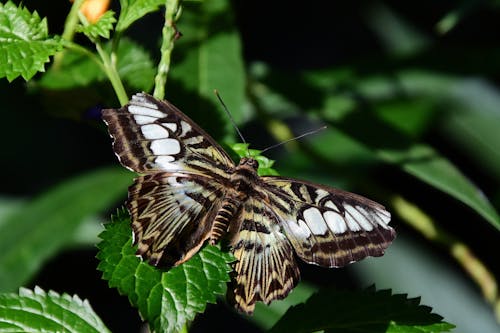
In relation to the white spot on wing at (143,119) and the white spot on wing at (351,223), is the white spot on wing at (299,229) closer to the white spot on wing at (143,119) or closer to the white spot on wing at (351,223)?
the white spot on wing at (351,223)

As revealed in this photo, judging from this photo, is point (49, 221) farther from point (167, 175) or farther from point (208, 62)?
point (167, 175)

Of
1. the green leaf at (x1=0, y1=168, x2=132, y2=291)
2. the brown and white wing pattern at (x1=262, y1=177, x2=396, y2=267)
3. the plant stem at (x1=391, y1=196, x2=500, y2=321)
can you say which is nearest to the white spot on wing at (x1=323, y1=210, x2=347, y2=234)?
the brown and white wing pattern at (x1=262, y1=177, x2=396, y2=267)

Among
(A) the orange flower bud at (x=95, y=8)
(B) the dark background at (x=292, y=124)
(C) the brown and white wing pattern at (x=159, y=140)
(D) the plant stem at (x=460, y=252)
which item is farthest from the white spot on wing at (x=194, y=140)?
(B) the dark background at (x=292, y=124)

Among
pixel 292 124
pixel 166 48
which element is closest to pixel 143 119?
pixel 166 48

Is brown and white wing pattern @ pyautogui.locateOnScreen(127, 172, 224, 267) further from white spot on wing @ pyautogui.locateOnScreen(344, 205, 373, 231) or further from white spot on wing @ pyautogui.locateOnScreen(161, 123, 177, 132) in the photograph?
white spot on wing @ pyautogui.locateOnScreen(344, 205, 373, 231)

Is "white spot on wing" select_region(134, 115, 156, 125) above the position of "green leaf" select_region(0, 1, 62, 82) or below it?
below
